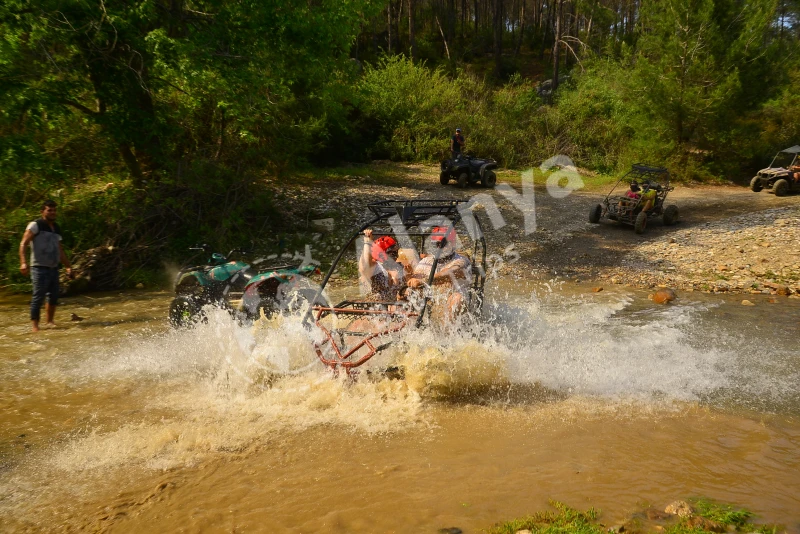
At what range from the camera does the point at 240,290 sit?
7531mm

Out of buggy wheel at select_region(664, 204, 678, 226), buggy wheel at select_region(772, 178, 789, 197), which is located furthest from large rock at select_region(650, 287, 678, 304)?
buggy wheel at select_region(772, 178, 789, 197)

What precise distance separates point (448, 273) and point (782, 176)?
14.9 meters

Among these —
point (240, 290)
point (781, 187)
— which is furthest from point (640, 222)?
point (240, 290)

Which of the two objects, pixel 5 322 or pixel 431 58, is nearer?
pixel 5 322

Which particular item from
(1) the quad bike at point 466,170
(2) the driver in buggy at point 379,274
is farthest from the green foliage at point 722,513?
(1) the quad bike at point 466,170

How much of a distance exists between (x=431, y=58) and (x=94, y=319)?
30.8 m

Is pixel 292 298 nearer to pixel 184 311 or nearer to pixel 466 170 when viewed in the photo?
pixel 184 311

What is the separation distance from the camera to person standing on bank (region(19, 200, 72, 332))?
8.00 meters

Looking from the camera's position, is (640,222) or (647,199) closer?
(640,222)

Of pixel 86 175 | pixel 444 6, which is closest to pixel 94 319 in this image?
pixel 86 175

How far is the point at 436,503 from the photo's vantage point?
13.6ft

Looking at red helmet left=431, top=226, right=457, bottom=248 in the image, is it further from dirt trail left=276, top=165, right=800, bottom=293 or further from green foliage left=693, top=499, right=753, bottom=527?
dirt trail left=276, top=165, right=800, bottom=293

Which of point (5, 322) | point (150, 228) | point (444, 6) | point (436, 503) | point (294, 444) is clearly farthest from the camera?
point (444, 6)

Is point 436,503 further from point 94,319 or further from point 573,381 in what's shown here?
point 94,319
